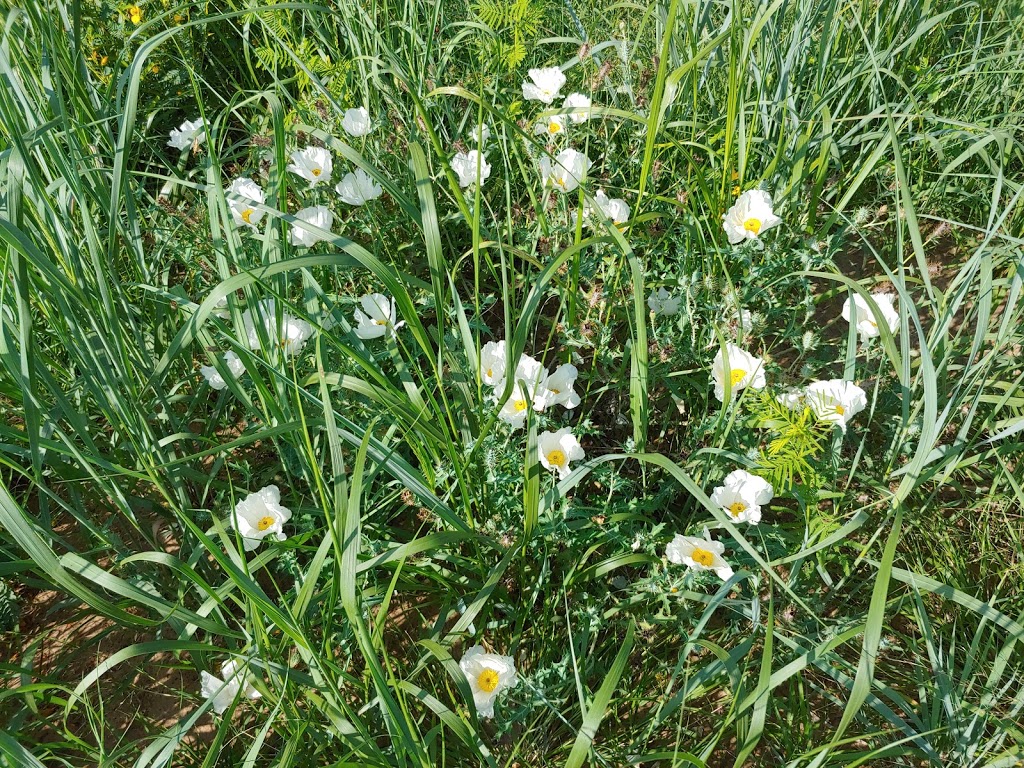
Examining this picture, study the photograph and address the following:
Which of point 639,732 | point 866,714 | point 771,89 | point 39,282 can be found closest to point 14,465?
point 39,282

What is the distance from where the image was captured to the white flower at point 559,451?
1.47 m

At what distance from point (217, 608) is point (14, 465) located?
0.42m

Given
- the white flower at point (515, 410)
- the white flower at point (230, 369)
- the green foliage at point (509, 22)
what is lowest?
the white flower at point (515, 410)

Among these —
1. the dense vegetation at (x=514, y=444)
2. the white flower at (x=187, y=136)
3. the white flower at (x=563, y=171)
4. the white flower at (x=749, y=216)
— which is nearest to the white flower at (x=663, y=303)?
the dense vegetation at (x=514, y=444)

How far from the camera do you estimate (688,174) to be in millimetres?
2029

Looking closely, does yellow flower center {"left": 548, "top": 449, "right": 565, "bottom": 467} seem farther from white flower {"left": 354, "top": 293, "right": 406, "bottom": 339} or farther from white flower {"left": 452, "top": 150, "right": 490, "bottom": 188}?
white flower {"left": 452, "top": 150, "right": 490, "bottom": 188}

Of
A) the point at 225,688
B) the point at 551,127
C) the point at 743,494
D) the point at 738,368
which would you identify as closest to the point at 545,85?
the point at 551,127

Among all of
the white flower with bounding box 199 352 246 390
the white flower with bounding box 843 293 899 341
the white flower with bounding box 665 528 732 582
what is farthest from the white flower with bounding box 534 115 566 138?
the white flower with bounding box 665 528 732 582

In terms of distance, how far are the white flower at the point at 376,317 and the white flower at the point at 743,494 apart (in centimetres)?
74

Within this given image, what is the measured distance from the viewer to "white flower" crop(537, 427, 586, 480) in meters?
1.47

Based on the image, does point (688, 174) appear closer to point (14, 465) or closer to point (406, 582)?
point (406, 582)

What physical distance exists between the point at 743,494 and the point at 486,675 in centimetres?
59

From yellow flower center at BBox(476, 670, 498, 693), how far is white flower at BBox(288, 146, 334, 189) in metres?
1.22

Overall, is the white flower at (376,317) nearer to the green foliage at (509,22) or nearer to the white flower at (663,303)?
the white flower at (663,303)
